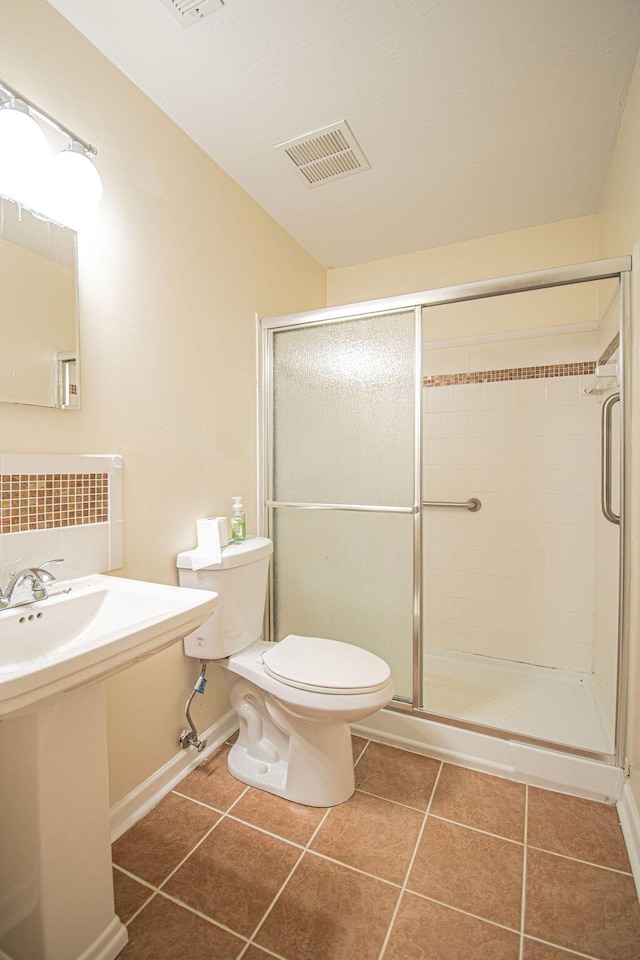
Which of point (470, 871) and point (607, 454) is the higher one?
point (607, 454)

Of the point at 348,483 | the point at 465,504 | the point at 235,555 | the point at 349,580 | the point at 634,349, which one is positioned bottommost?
the point at 349,580

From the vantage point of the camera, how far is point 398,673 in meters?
1.89

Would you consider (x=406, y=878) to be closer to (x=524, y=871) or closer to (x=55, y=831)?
(x=524, y=871)

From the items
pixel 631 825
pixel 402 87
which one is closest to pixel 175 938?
pixel 631 825

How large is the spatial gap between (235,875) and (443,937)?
0.56 meters

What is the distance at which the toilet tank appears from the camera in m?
1.61

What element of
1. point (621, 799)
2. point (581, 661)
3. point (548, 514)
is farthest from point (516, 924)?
point (548, 514)

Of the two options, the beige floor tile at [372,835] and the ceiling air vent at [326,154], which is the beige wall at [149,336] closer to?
the ceiling air vent at [326,154]

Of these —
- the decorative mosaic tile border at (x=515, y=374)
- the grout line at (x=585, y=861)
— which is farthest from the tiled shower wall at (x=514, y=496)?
the grout line at (x=585, y=861)

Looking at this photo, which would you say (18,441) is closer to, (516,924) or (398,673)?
(398,673)

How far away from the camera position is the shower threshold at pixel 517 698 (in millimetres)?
1757

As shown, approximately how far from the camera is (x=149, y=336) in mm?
1539

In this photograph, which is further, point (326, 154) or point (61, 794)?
point (326, 154)

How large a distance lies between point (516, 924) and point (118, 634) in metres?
1.22
